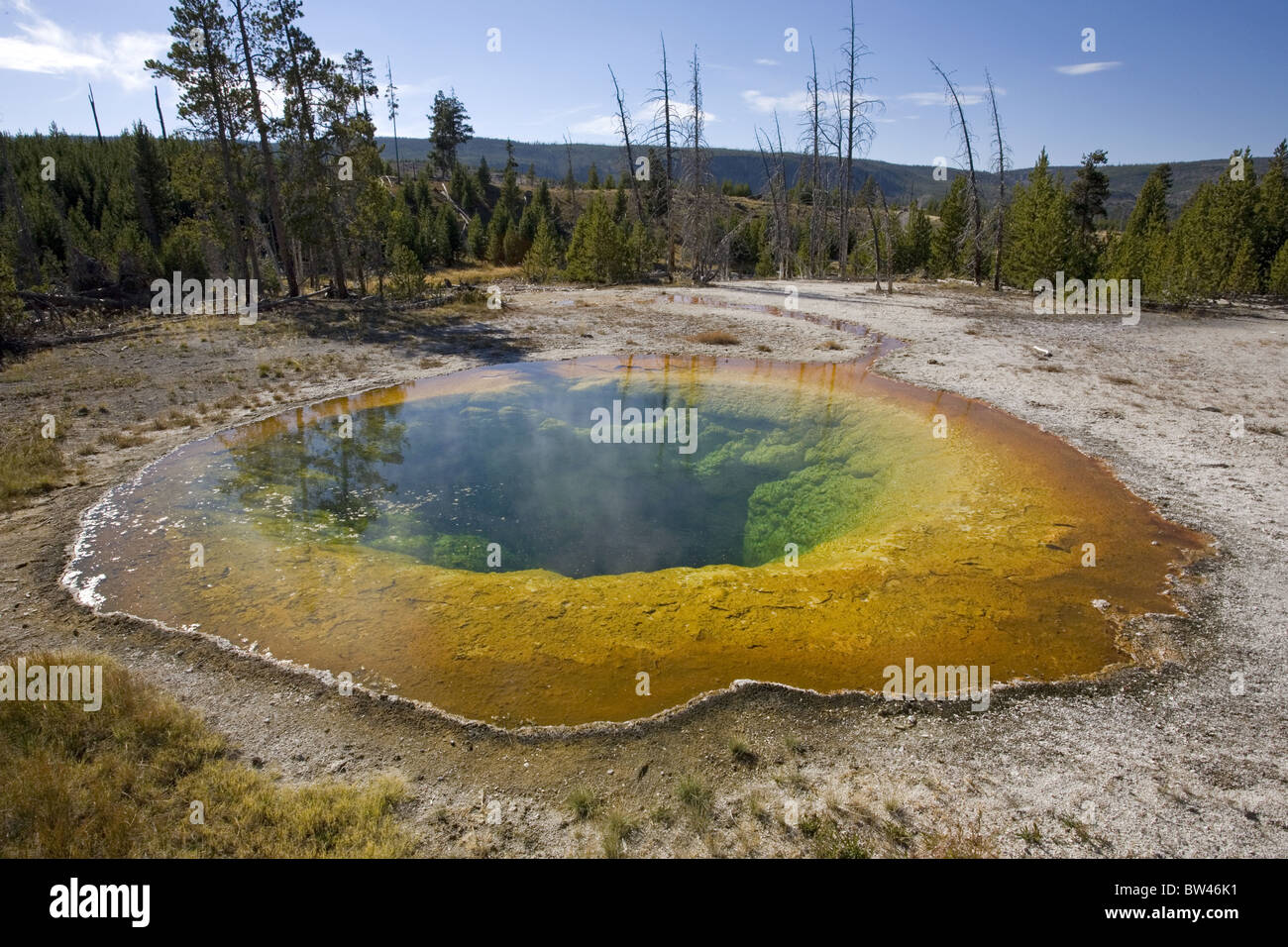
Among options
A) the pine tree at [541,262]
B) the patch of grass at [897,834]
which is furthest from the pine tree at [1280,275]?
the patch of grass at [897,834]

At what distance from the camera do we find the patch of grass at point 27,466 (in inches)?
368

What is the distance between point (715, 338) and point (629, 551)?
13.3m

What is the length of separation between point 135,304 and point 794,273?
3666 centimetres

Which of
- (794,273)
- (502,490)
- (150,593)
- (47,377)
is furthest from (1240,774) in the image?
(794,273)

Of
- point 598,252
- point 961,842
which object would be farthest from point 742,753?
point 598,252

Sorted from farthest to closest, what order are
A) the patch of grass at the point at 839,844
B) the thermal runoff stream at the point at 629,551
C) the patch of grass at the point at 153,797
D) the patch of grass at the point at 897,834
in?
the thermal runoff stream at the point at 629,551 → the patch of grass at the point at 897,834 → the patch of grass at the point at 839,844 → the patch of grass at the point at 153,797

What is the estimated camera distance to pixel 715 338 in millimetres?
20984

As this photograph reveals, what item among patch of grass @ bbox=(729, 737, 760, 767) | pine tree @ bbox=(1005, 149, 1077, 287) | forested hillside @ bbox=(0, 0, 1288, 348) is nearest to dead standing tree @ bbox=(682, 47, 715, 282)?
forested hillside @ bbox=(0, 0, 1288, 348)

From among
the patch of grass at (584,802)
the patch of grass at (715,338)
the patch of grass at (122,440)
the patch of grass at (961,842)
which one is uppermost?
the patch of grass at (715,338)

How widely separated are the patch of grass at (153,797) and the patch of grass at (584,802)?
1096mm

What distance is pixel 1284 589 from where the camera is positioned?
6.99 metres

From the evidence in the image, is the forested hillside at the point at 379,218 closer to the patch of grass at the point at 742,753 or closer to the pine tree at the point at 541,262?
the pine tree at the point at 541,262

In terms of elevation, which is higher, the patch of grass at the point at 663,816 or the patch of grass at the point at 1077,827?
the patch of grass at the point at 663,816
